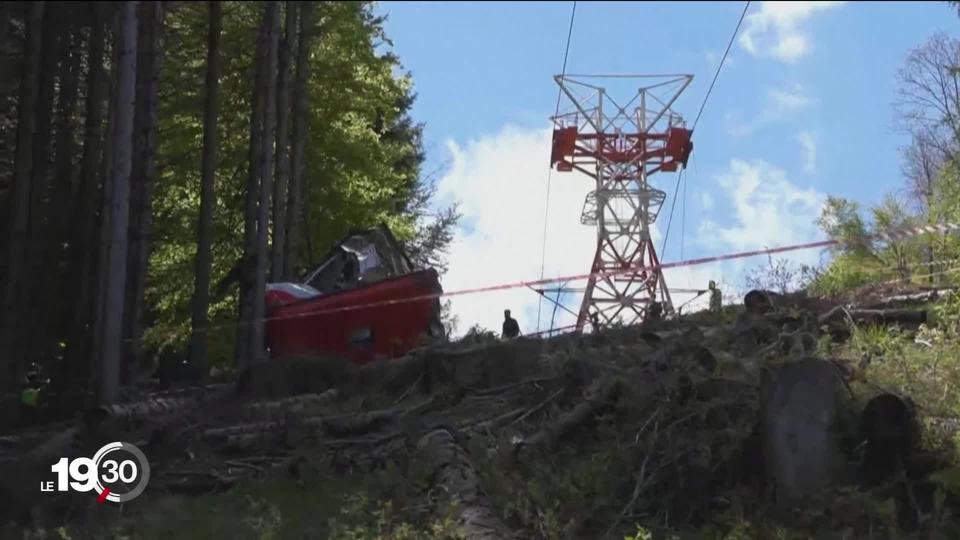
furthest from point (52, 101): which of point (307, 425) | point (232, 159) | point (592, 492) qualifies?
point (592, 492)

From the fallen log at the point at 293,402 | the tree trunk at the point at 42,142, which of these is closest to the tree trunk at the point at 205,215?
the tree trunk at the point at 42,142

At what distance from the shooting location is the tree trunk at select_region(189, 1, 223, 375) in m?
20.0

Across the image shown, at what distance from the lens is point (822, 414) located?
10.2 m

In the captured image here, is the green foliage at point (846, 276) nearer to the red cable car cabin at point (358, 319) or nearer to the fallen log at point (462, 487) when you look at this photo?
the red cable car cabin at point (358, 319)

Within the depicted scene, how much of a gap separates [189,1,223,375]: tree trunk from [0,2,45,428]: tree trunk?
7.80ft

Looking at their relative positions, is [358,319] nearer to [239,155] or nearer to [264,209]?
[264,209]

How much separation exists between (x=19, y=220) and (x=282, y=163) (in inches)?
207

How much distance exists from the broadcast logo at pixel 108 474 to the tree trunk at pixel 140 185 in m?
5.20

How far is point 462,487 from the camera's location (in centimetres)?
1005

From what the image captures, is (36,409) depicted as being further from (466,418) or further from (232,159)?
(232,159)

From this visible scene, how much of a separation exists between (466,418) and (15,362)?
8.43 m

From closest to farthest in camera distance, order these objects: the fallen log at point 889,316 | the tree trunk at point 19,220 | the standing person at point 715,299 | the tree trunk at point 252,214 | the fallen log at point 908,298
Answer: the fallen log at point 889,316 < the fallen log at point 908,298 < the standing person at point 715,299 < the tree trunk at point 19,220 < the tree trunk at point 252,214

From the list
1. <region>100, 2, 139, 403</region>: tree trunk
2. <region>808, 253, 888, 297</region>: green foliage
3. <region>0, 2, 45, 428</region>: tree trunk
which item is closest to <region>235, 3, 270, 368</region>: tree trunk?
<region>100, 2, 139, 403</region>: tree trunk

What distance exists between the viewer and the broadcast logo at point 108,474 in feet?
35.8
